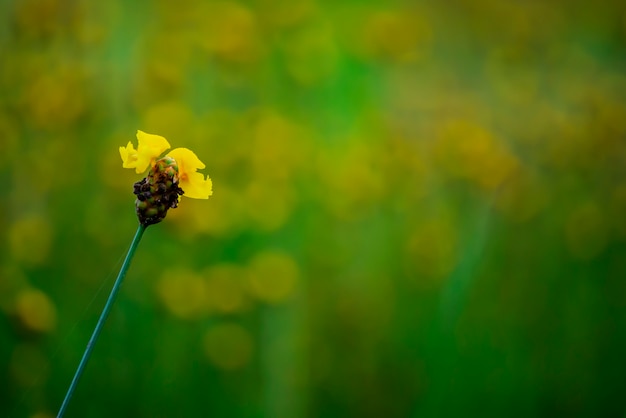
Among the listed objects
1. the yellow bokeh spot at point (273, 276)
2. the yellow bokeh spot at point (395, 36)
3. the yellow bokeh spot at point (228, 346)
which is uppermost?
the yellow bokeh spot at point (395, 36)

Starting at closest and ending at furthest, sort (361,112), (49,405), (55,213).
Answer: (49,405) → (55,213) → (361,112)

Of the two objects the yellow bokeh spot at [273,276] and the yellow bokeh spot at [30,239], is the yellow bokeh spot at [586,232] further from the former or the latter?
the yellow bokeh spot at [30,239]

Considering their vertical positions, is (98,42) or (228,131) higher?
(98,42)

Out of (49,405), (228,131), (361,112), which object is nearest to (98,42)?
(228,131)

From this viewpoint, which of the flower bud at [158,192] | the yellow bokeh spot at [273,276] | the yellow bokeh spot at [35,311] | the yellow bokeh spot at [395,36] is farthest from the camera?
the yellow bokeh spot at [395,36]

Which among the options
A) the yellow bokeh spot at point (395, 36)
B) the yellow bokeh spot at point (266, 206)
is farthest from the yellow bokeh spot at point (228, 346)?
the yellow bokeh spot at point (395, 36)

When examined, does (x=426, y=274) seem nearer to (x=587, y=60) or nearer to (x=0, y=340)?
(x=587, y=60)

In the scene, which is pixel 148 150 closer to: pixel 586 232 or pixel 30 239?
pixel 30 239

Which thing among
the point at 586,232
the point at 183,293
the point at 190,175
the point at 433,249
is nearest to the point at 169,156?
the point at 190,175
